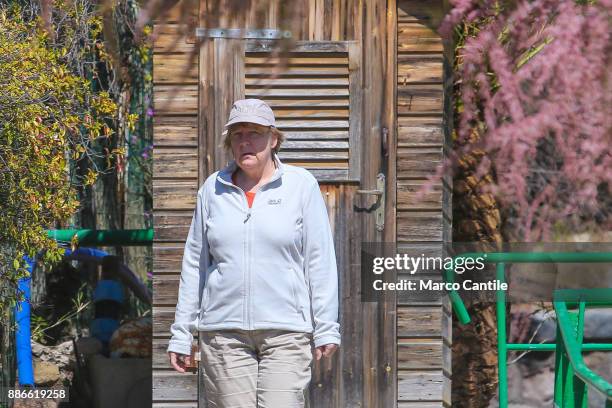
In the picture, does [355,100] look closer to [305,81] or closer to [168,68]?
[305,81]

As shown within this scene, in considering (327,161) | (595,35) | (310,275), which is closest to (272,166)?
(310,275)

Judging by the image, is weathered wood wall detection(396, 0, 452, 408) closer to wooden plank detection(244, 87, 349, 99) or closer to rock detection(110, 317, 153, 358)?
wooden plank detection(244, 87, 349, 99)

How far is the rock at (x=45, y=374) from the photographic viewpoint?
24.4ft

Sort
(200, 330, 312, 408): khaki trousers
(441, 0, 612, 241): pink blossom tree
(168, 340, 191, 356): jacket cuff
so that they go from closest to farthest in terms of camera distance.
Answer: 1. (200, 330, 312, 408): khaki trousers
2. (168, 340, 191, 356): jacket cuff
3. (441, 0, 612, 241): pink blossom tree

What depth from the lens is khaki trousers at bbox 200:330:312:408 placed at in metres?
4.38

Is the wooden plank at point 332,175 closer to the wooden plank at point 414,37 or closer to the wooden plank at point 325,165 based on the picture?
the wooden plank at point 325,165

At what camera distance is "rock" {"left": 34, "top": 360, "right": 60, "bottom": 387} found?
7423 millimetres

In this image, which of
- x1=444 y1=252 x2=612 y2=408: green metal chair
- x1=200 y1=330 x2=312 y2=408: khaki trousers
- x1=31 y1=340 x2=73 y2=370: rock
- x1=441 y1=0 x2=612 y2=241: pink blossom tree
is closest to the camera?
x1=444 y1=252 x2=612 y2=408: green metal chair

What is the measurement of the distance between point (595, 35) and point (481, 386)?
2.49 m

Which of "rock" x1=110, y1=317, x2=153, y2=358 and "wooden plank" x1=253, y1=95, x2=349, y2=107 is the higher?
"wooden plank" x1=253, y1=95, x2=349, y2=107

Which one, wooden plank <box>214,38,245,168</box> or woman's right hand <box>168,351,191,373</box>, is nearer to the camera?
woman's right hand <box>168,351,191,373</box>

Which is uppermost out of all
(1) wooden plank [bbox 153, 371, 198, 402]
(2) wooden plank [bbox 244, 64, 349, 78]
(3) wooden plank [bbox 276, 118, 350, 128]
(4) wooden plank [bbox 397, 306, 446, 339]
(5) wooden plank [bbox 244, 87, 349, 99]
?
(2) wooden plank [bbox 244, 64, 349, 78]

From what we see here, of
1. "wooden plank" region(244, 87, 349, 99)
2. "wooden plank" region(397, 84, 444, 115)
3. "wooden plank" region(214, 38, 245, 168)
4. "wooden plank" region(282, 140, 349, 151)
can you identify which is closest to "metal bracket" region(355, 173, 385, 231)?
"wooden plank" region(282, 140, 349, 151)

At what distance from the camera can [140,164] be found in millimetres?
9453
